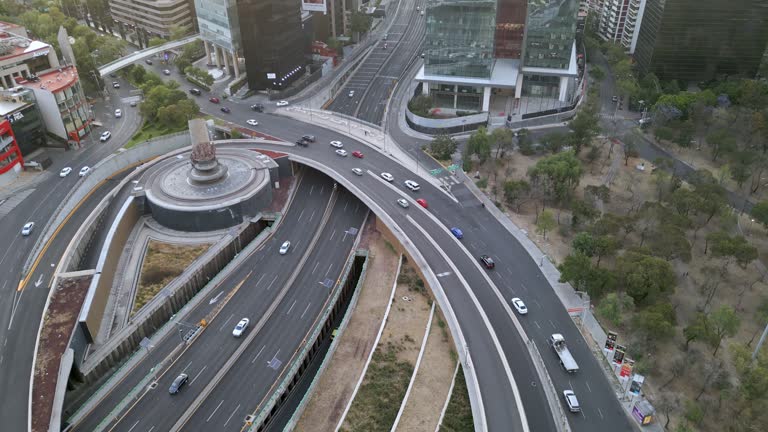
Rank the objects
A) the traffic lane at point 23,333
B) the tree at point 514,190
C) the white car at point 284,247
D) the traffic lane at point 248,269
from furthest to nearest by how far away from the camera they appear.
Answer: the tree at point 514,190
the white car at point 284,247
the traffic lane at point 248,269
the traffic lane at point 23,333

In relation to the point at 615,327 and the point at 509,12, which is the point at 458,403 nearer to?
the point at 615,327

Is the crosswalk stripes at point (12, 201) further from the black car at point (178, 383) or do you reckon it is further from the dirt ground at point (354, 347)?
the dirt ground at point (354, 347)

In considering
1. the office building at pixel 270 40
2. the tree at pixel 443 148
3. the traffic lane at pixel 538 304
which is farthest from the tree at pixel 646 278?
the office building at pixel 270 40

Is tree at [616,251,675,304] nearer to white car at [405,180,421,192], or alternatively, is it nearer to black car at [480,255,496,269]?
black car at [480,255,496,269]

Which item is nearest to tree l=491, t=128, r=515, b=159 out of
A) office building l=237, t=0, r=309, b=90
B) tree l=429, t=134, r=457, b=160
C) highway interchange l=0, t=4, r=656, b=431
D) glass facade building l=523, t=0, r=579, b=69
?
tree l=429, t=134, r=457, b=160

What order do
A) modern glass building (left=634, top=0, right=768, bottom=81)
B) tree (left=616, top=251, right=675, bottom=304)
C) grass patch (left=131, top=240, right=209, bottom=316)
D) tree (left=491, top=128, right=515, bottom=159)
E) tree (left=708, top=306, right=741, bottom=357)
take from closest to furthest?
tree (left=708, top=306, right=741, bottom=357) < tree (left=616, top=251, right=675, bottom=304) < grass patch (left=131, top=240, right=209, bottom=316) < tree (left=491, top=128, right=515, bottom=159) < modern glass building (left=634, top=0, right=768, bottom=81)

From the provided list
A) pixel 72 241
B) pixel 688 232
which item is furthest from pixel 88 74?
pixel 688 232
